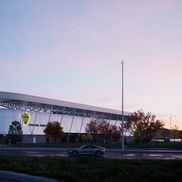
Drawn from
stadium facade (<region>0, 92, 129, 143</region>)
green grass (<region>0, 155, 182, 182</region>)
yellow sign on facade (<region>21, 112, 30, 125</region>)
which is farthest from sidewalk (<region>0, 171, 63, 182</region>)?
stadium facade (<region>0, 92, 129, 143</region>)

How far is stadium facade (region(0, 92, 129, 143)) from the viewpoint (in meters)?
117

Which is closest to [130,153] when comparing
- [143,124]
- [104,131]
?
[143,124]

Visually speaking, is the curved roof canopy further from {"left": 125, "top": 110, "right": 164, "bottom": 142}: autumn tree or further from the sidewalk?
the sidewalk

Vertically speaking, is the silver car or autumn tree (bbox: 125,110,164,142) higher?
autumn tree (bbox: 125,110,164,142)

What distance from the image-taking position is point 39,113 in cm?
12456

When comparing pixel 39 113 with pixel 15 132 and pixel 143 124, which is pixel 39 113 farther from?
pixel 143 124

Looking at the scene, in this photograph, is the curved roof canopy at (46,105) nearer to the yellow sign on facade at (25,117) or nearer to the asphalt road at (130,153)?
the yellow sign on facade at (25,117)

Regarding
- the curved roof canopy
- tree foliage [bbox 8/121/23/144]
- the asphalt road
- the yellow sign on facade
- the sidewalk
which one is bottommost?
the sidewalk

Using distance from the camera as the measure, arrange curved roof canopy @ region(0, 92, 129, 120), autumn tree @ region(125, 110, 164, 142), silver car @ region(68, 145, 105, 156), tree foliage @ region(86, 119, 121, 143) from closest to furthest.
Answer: silver car @ region(68, 145, 105, 156) < autumn tree @ region(125, 110, 164, 142) < tree foliage @ region(86, 119, 121, 143) < curved roof canopy @ region(0, 92, 129, 120)

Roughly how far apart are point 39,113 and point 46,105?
3.84m

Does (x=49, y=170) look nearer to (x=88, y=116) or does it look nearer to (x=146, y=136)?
(x=146, y=136)

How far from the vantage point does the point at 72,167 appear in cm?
2216

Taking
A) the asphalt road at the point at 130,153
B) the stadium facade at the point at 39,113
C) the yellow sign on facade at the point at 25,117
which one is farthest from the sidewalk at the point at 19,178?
the stadium facade at the point at 39,113

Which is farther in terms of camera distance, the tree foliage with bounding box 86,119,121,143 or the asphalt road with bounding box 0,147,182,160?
the tree foliage with bounding box 86,119,121,143
